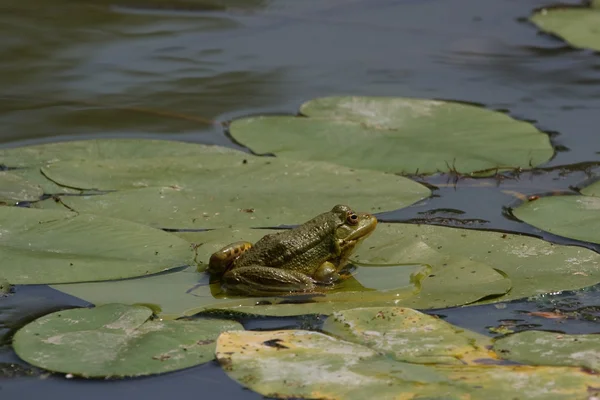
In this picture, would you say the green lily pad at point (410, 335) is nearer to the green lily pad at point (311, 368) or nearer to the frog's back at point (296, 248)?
the green lily pad at point (311, 368)

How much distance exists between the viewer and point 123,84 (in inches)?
307

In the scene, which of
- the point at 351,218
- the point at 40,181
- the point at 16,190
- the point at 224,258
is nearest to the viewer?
the point at 224,258

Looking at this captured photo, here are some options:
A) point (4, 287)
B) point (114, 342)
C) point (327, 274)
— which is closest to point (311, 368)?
point (114, 342)

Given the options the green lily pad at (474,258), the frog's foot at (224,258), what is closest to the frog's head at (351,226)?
the green lily pad at (474,258)

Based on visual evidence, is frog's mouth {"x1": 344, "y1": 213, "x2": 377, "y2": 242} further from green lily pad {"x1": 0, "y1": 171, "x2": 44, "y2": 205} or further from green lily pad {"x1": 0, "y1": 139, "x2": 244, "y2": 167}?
green lily pad {"x1": 0, "y1": 171, "x2": 44, "y2": 205}

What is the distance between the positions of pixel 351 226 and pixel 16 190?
1728 millimetres

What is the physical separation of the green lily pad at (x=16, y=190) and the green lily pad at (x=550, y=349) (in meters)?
2.55

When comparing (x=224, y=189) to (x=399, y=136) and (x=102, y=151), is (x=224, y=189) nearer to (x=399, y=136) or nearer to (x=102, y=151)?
(x=102, y=151)

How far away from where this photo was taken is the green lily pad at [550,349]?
3764 mm

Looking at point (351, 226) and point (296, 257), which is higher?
point (351, 226)

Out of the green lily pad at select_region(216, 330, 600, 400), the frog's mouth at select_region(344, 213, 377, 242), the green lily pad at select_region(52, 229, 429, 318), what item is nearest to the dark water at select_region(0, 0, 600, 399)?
the green lily pad at select_region(52, 229, 429, 318)

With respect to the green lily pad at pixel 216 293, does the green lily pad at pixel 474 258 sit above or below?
above

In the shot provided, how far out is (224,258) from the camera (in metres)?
4.61

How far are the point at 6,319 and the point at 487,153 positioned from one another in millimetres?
2955
